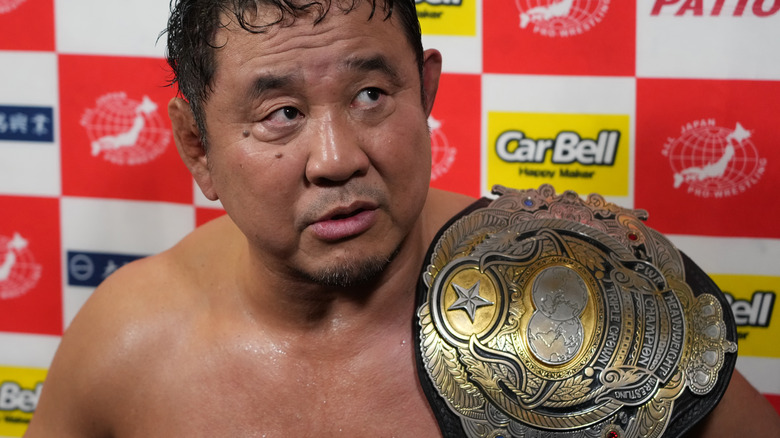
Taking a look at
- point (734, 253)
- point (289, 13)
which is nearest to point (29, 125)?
point (289, 13)

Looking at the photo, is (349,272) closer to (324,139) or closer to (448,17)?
(324,139)

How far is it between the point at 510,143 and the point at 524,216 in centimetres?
70

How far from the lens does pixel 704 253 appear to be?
6.73ft

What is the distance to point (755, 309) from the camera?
6.70ft

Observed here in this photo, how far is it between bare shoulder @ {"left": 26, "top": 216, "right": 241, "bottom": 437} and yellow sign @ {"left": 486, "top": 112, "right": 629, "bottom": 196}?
776mm

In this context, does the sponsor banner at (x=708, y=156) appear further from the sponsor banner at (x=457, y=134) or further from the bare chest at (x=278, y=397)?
the bare chest at (x=278, y=397)

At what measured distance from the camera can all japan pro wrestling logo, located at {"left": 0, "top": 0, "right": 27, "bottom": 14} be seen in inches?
92.1

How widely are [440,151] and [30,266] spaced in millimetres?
1174

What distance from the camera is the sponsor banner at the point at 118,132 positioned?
7.61 ft

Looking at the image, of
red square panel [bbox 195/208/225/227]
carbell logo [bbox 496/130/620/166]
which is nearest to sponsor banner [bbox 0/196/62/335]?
red square panel [bbox 195/208/225/227]

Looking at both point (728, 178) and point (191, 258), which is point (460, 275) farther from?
point (728, 178)

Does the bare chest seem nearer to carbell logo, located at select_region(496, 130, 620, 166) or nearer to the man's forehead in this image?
the man's forehead

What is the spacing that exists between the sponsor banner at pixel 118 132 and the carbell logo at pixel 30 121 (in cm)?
4

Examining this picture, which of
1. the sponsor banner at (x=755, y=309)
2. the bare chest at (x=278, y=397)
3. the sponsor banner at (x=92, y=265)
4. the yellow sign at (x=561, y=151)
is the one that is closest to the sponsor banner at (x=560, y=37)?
the yellow sign at (x=561, y=151)
